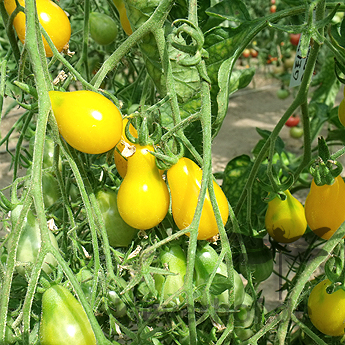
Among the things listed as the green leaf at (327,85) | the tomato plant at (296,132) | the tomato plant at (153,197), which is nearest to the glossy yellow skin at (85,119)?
the tomato plant at (153,197)

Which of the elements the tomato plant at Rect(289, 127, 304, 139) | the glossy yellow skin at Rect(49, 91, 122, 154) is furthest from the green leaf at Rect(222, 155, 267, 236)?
the tomato plant at Rect(289, 127, 304, 139)

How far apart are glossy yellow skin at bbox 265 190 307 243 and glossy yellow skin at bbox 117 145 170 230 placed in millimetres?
261

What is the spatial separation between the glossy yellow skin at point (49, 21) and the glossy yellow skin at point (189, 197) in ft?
0.79

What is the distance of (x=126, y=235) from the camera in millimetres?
614

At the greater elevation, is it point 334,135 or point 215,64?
point 215,64

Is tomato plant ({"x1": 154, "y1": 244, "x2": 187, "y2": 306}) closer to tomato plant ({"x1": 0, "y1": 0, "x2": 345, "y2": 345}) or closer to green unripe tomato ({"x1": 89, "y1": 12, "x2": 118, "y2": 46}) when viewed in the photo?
tomato plant ({"x1": 0, "y1": 0, "x2": 345, "y2": 345})

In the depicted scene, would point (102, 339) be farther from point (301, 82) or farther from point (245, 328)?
point (301, 82)

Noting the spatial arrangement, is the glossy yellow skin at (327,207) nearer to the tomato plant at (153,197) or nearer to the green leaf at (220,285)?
the tomato plant at (153,197)

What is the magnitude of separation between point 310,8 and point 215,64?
20 centimetres

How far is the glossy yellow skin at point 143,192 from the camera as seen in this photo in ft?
1.67

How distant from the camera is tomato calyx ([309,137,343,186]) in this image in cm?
56

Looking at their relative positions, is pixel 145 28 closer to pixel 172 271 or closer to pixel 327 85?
pixel 172 271

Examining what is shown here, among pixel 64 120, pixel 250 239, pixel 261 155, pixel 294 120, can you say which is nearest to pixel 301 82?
pixel 261 155

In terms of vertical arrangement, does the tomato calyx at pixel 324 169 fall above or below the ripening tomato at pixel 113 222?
above
